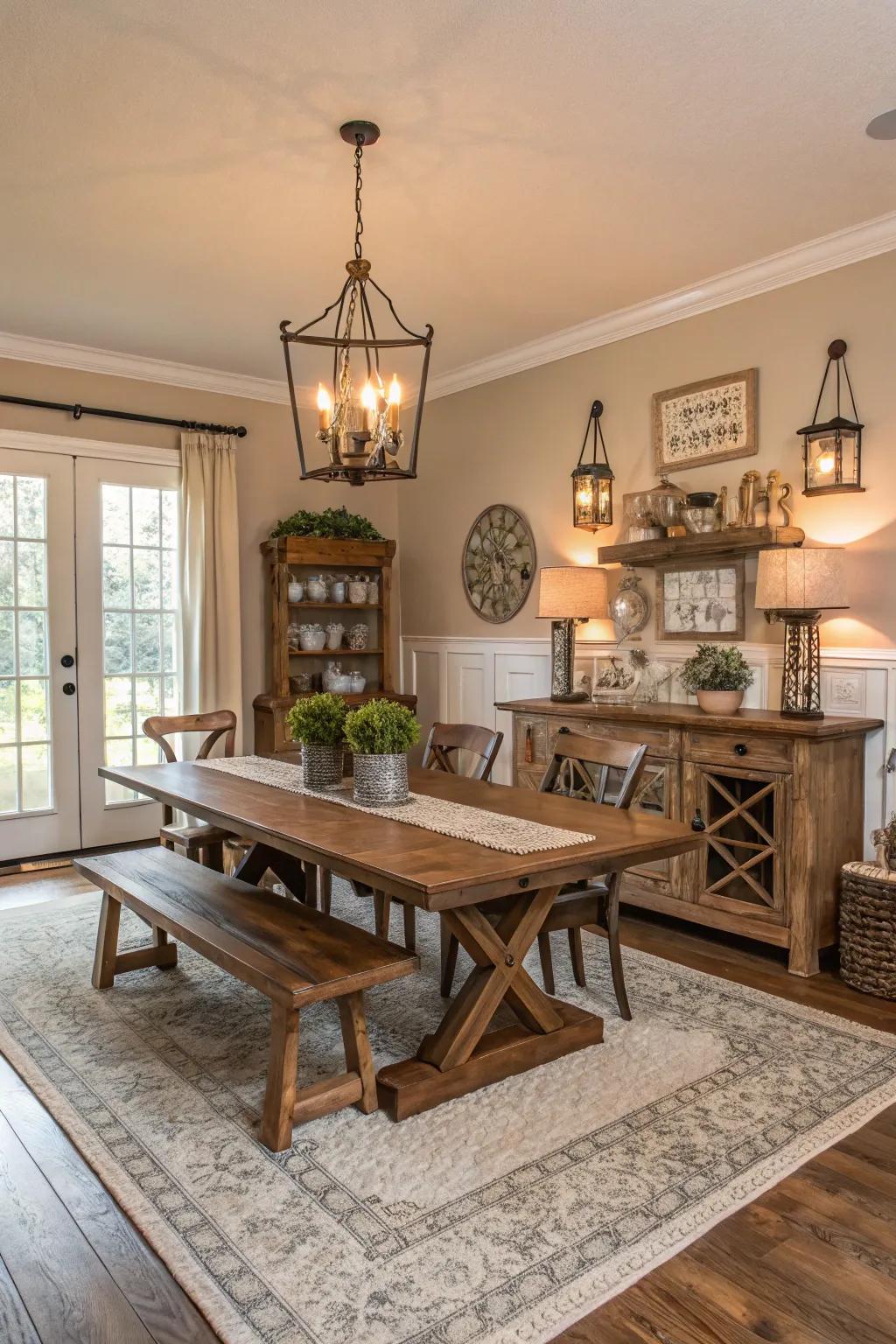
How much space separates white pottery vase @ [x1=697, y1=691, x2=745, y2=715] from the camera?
145 inches

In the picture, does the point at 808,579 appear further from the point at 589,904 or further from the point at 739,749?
the point at 589,904

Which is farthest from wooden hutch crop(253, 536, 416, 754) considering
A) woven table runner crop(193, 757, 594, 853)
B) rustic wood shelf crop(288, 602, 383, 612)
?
woven table runner crop(193, 757, 594, 853)

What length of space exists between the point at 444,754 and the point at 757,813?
1246 mm

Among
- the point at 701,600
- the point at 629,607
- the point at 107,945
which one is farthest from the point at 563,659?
the point at 107,945

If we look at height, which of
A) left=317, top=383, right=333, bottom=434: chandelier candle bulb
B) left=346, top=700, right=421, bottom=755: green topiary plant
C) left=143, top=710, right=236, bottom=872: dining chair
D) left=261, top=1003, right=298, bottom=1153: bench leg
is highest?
left=317, top=383, right=333, bottom=434: chandelier candle bulb

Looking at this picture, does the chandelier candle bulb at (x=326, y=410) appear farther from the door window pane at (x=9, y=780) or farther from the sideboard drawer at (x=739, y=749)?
the door window pane at (x=9, y=780)

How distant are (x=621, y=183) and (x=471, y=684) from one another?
3014mm

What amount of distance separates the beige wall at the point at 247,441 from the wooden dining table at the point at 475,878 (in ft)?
9.44

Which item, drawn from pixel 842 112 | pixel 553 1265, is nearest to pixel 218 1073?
pixel 553 1265

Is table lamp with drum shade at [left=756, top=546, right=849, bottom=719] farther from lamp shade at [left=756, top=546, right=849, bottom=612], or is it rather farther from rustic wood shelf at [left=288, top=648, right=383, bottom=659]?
rustic wood shelf at [left=288, top=648, right=383, bottom=659]

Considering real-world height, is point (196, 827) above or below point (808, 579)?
below

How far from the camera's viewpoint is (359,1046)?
7.65 ft

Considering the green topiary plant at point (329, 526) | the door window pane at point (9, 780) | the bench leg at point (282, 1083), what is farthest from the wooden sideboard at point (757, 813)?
the door window pane at point (9, 780)

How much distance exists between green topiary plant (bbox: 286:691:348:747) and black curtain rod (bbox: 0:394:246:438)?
2.92m
